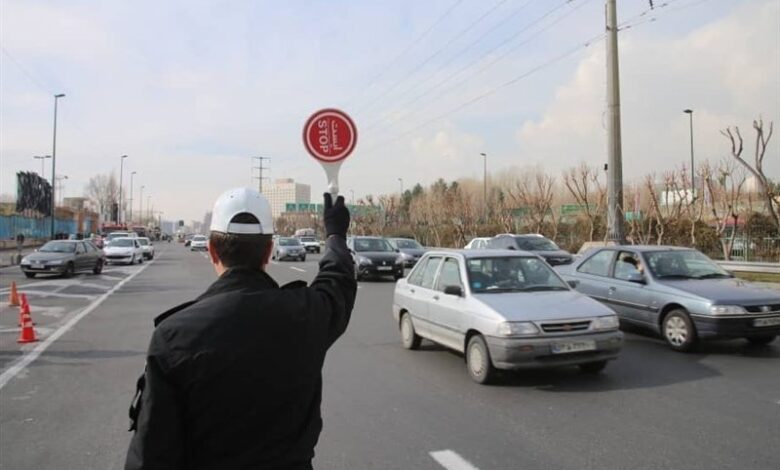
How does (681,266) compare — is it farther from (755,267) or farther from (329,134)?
(755,267)

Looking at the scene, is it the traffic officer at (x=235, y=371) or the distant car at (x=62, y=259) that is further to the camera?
the distant car at (x=62, y=259)

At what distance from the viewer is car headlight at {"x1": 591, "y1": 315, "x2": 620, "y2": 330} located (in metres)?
7.54

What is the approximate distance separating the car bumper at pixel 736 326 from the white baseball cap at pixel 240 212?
8200 mm

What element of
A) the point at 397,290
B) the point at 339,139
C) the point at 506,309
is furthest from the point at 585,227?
the point at 339,139

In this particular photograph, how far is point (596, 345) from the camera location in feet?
24.5

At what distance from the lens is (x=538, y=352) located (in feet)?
23.7

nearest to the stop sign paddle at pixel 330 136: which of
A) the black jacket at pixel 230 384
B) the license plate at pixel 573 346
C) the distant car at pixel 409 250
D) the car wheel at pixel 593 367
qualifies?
the black jacket at pixel 230 384

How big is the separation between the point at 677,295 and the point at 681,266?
3.66 feet

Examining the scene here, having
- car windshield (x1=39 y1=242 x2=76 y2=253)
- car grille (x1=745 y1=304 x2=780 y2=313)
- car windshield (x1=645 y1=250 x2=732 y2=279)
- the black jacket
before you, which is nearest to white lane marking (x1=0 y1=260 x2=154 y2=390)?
the black jacket

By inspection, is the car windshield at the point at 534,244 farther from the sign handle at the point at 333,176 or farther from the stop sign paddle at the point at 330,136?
the sign handle at the point at 333,176

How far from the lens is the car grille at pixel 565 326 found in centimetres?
734

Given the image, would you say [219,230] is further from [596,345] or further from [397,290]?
[397,290]

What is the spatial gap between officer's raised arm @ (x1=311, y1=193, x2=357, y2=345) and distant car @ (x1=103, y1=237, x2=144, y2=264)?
36262 mm

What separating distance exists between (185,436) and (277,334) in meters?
0.40
